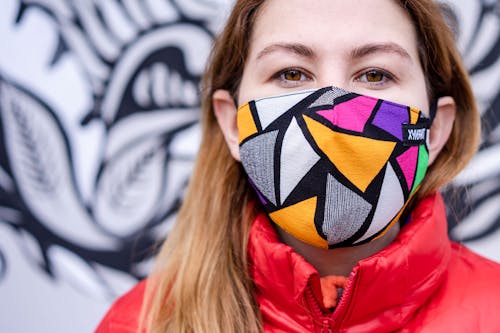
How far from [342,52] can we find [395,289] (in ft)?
1.91

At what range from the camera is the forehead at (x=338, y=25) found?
1.46m

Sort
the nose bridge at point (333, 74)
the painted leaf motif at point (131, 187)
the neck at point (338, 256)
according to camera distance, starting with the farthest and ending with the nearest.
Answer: the painted leaf motif at point (131, 187) < the neck at point (338, 256) < the nose bridge at point (333, 74)

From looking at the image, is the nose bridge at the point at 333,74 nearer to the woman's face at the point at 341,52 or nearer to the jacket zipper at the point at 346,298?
the woman's face at the point at 341,52

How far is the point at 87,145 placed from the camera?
234 centimetres

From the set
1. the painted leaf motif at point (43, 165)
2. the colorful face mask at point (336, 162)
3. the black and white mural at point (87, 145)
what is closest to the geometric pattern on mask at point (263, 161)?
the colorful face mask at point (336, 162)

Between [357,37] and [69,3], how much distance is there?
1350 mm

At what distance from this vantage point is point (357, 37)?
57.2 inches

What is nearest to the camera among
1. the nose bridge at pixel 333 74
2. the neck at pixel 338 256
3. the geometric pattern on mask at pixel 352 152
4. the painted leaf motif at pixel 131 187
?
the geometric pattern on mask at pixel 352 152

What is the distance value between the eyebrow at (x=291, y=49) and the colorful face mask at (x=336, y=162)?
0.41ft

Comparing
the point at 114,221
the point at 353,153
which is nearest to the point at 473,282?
the point at 353,153

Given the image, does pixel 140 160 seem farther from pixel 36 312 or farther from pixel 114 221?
pixel 36 312

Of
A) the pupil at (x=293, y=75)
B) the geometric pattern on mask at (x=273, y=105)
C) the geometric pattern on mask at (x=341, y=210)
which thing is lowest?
the geometric pattern on mask at (x=341, y=210)

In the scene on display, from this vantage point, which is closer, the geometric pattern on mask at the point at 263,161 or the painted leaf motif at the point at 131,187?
the geometric pattern on mask at the point at 263,161

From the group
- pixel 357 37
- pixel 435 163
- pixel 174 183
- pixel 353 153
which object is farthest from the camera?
pixel 174 183
